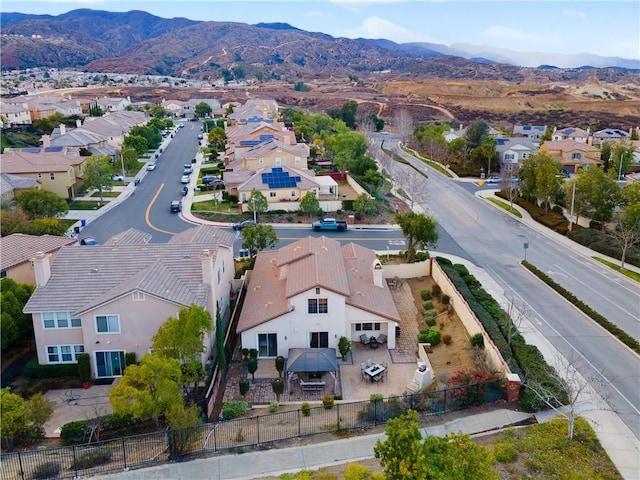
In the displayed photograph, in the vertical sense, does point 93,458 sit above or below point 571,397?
below

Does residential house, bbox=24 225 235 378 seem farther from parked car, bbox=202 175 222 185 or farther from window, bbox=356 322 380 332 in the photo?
parked car, bbox=202 175 222 185

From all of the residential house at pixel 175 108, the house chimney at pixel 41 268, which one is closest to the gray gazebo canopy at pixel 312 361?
the house chimney at pixel 41 268

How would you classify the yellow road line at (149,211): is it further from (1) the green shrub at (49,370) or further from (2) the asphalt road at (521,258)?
(1) the green shrub at (49,370)

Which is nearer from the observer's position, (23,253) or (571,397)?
(571,397)

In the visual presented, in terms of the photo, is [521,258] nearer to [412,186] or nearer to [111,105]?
[412,186]

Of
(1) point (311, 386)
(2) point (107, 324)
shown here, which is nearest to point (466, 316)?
(1) point (311, 386)

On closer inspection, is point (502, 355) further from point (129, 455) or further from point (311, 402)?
point (129, 455)
